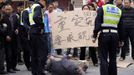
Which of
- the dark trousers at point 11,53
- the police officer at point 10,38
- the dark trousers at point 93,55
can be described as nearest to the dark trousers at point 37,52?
the police officer at point 10,38

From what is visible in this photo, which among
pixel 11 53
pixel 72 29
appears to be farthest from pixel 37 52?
Result: pixel 72 29

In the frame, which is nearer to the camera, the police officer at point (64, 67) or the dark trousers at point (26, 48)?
the police officer at point (64, 67)

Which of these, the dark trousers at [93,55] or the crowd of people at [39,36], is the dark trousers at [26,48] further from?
the dark trousers at [93,55]

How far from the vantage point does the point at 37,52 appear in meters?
9.50

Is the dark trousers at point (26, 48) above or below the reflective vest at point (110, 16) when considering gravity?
below

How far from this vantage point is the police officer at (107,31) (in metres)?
8.77

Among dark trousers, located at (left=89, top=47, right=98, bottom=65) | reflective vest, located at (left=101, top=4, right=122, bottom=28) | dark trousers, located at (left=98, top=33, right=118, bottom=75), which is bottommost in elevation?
dark trousers, located at (left=89, top=47, right=98, bottom=65)

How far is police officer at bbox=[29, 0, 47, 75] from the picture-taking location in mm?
9312

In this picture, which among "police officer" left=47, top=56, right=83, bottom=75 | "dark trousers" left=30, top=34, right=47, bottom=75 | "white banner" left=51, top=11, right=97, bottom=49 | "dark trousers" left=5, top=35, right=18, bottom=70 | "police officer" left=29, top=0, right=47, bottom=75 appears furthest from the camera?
"white banner" left=51, top=11, right=97, bottom=49

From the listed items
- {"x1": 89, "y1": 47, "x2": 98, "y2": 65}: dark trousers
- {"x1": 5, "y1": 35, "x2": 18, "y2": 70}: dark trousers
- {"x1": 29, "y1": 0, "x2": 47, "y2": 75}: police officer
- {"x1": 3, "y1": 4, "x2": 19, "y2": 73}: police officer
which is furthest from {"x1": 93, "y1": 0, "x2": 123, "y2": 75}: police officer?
{"x1": 5, "y1": 35, "x2": 18, "y2": 70}: dark trousers

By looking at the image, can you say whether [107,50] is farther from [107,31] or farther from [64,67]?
[64,67]

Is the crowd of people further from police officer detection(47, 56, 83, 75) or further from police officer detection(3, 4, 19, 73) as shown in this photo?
police officer detection(47, 56, 83, 75)

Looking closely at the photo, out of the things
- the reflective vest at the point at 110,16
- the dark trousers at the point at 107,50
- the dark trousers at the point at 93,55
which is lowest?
the dark trousers at the point at 93,55

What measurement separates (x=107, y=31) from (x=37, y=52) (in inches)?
68.0
